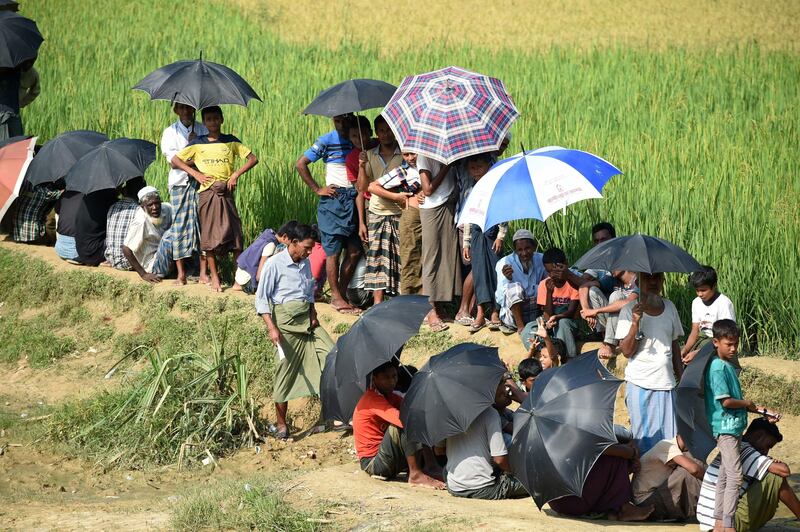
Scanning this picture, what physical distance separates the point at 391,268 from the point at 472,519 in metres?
3.56

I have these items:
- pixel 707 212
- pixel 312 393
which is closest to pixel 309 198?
pixel 312 393

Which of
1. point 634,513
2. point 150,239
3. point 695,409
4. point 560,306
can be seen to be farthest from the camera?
point 150,239

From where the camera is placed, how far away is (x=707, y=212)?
8.34 metres

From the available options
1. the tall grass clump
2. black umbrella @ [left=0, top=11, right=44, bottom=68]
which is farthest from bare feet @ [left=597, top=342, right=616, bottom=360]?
black umbrella @ [left=0, top=11, right=44, bottom=68]

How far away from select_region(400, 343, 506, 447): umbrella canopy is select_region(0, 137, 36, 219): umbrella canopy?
19.5 ft

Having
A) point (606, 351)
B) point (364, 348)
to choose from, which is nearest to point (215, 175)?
point (364, 348)

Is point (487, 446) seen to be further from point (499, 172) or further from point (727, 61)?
point (727, 61)

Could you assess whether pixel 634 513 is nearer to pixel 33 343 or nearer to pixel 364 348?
pixel 364 348

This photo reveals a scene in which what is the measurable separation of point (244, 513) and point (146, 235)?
4655 mm

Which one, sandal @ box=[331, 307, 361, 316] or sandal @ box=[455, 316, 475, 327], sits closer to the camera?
sandal @ box=[455, 316, 475, 327]

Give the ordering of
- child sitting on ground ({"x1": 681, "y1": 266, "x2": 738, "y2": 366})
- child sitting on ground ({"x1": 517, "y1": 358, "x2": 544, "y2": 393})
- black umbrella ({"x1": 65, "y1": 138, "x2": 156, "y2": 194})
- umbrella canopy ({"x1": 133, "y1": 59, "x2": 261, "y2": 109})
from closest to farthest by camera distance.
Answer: child sitting on ground ({"x1": 517, "y1": 358, "x2": 544, "y2": 393})
child sitting on ground ({"x1": 681, "y1": 266, "x2": 738, "y2": 366})
umbrella canopy ({"x1": 133, "y1": 59, "x2": 261, "y2": 109})
black umbrella ({"x1": 65, "y1": 138, "x2": 156, "y2": 194})

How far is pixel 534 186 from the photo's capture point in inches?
284

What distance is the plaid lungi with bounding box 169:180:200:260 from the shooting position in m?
9.59

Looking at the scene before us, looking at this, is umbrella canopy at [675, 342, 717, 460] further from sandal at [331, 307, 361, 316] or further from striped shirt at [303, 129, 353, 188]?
striped shirt at [303, 129, 353, 188]
